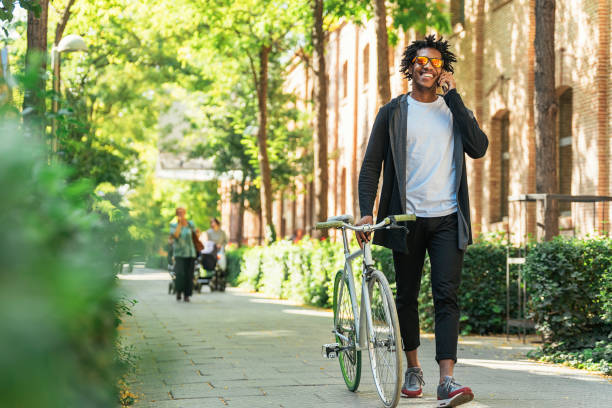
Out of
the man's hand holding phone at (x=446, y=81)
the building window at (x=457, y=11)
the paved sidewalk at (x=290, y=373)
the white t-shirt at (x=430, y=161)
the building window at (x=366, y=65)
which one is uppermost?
the building window at (x=366, y=65)

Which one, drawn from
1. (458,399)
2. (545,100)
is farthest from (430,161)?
(545,100)

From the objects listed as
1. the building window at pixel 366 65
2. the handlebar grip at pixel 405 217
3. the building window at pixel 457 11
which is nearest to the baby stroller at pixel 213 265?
the building window at pixel 457 11

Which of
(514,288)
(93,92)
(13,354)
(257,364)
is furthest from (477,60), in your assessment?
(13,354)

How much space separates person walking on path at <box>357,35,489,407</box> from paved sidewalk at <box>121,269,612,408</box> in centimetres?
72

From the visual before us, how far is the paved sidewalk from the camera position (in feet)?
8.89

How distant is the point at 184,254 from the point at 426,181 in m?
13.3

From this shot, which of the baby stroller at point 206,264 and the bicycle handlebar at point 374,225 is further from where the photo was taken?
the baby stroller at point 206,264

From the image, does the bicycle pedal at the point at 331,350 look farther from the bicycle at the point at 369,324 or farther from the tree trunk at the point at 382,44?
the tree trunk at the point at 382,44

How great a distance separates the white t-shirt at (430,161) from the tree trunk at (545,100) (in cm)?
713

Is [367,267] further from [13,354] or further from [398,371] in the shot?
[13,354]

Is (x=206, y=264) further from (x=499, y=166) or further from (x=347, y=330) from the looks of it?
(x=347, y=330)

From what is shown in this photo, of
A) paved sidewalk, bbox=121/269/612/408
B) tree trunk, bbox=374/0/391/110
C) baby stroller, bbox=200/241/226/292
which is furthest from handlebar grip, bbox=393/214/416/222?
baby stroller, bbox=200/241/226/292

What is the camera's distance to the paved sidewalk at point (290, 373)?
271 cm

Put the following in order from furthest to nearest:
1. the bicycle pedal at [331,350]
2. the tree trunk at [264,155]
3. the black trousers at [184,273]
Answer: the tree trunk at [264,155] < the black trousers at [184,273] < the bicycle pedal at [331,350]
